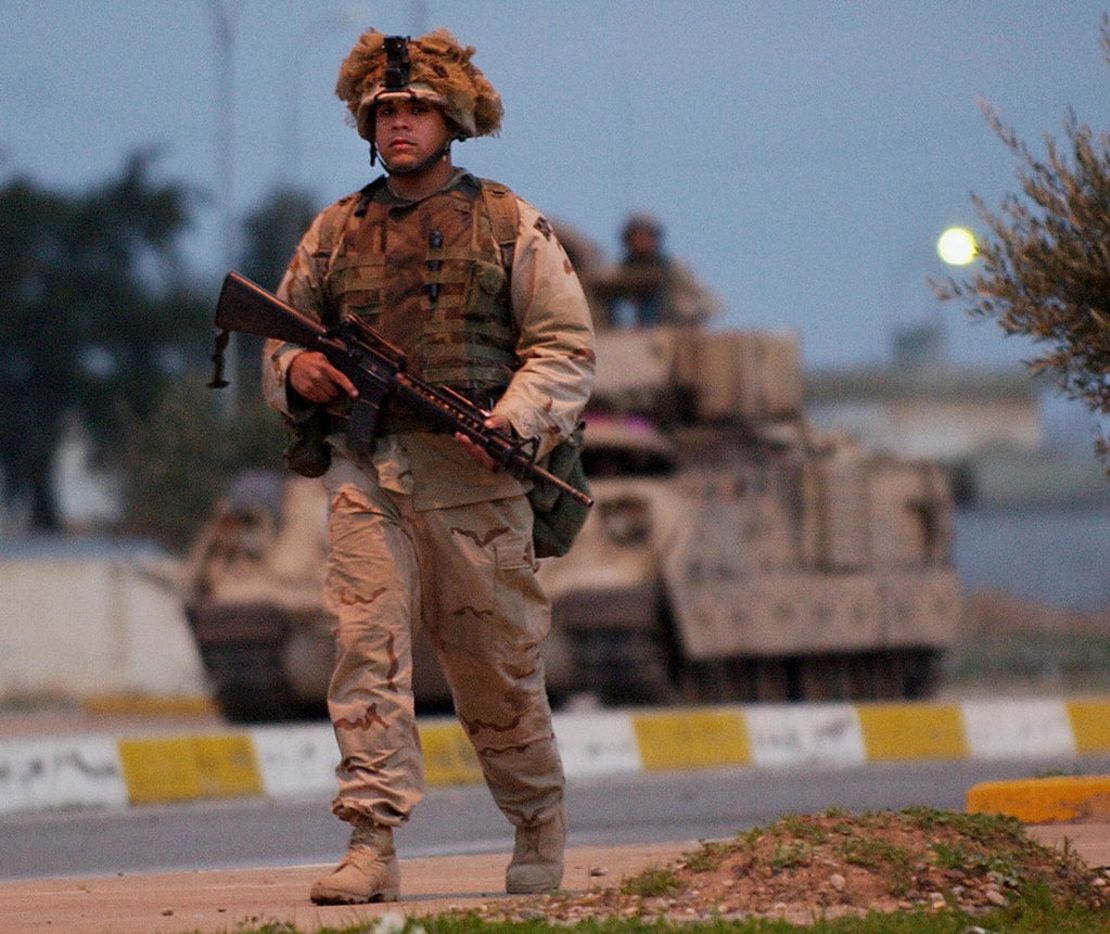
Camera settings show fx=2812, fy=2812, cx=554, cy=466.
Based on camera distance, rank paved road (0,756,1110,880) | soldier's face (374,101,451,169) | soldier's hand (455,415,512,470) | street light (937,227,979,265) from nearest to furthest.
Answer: soldier's hand (455,415,512,470) → soldier's face (374,101,451,169) → street light (937,227,979,265) → paved road (0,756,1110,880)

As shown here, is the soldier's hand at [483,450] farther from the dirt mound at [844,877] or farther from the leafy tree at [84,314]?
the leafy tree at [84,314]

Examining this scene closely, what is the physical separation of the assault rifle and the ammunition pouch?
0.53ft

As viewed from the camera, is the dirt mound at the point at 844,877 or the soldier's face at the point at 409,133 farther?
the soldier's face at the point at 409,133

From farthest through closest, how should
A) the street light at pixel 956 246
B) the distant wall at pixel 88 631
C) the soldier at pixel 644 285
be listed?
the distant wall at pixel 88 631
the soldier at pixel 644 285
the street light at pixel 956 246

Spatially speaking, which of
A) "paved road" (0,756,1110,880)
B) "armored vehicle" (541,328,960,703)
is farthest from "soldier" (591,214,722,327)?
"paved road" (0,756,1110,880)

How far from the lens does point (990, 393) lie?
8956cm

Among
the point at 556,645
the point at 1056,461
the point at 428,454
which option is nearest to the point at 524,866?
the point at 428,454

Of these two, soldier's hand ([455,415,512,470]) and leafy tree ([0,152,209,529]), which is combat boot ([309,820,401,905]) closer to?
soldier's hand ([455,415,512,470])

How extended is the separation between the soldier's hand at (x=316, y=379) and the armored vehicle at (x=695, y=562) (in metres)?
10.6

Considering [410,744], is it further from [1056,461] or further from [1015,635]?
[1056,461]

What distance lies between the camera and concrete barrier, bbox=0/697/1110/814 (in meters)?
13.4

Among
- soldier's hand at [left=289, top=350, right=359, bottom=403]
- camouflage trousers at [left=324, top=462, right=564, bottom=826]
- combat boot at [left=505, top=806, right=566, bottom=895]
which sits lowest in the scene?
combat boot at [left=505, top=806, right=566, bottom=895]

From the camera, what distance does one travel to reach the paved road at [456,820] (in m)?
10.5

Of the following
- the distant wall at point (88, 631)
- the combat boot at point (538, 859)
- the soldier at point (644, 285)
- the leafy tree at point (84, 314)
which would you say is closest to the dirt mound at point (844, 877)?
the combat boot at point (538, 859)
